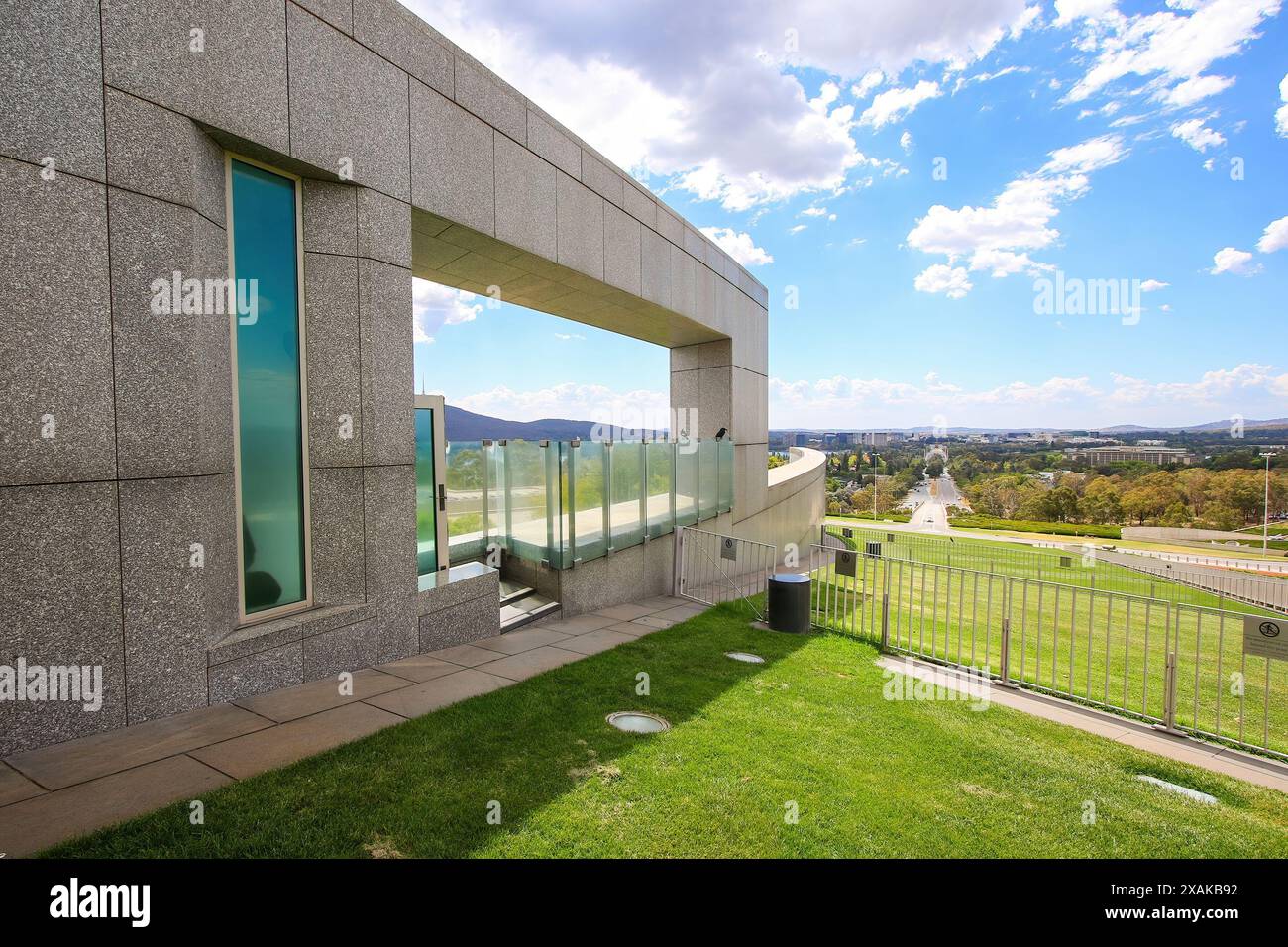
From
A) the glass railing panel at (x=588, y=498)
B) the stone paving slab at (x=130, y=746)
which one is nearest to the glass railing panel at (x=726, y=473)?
the glass railing panel at (x=588, y=498)

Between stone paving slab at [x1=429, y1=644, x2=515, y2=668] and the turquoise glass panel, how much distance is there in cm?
103

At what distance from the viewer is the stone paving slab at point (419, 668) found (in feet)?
20.5

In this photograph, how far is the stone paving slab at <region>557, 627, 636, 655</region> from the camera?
7.51 metres

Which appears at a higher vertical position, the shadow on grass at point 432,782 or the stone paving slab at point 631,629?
the shadow on grass at point 432,782

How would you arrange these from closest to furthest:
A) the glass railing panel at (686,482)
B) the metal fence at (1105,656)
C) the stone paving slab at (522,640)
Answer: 1. the metal fence at (1105,656)
2. the stone paving slab at (522,640)
3. the glass railing panel at (686,482)

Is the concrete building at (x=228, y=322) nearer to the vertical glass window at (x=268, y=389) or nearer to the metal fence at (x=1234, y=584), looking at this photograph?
the vertical glass window at (x=268, y=389)

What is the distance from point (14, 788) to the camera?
12.1ft

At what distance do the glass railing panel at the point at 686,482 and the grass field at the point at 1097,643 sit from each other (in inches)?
116

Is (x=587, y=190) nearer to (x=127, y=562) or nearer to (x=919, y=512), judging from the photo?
(x=127, y=562)
